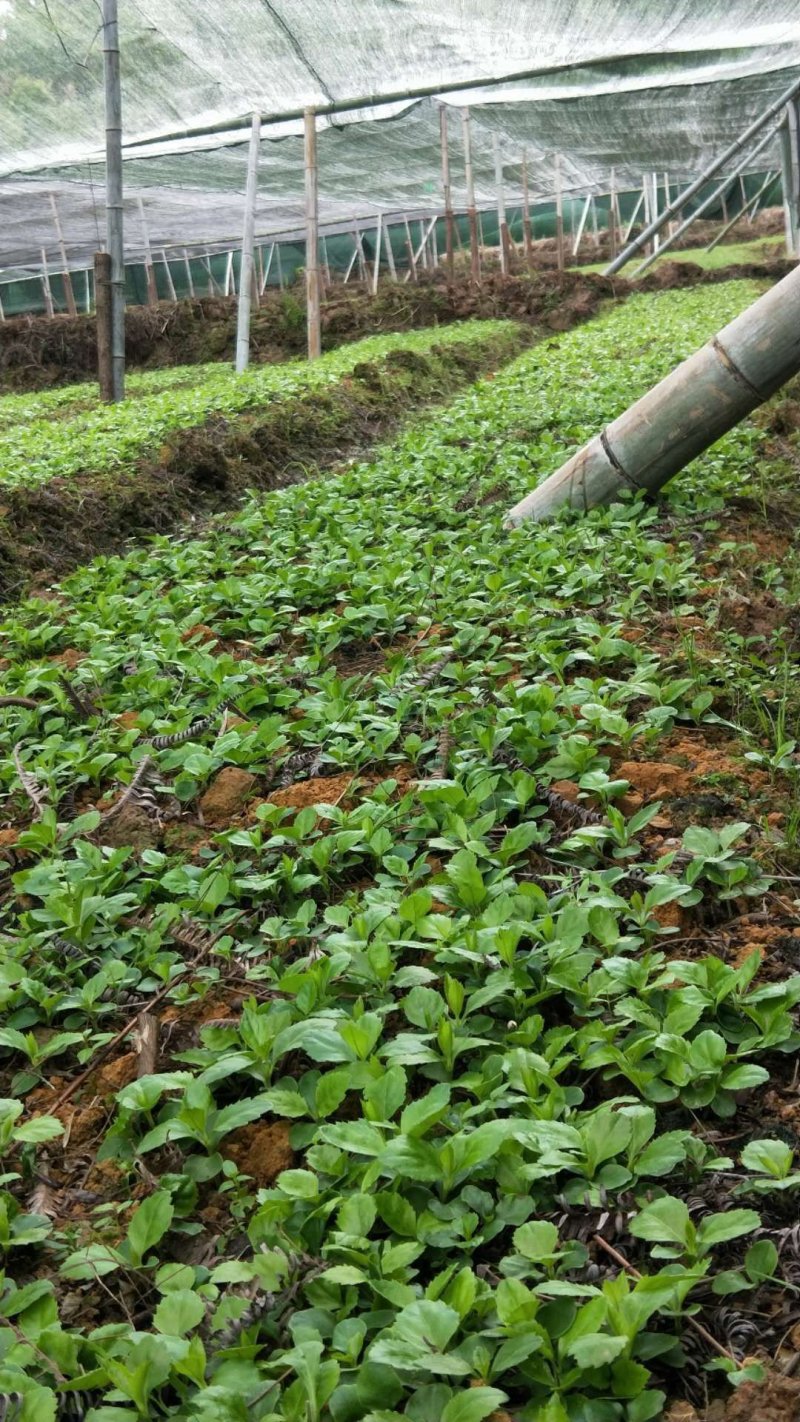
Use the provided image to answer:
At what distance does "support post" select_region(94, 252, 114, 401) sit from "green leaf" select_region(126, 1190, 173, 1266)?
988 cm

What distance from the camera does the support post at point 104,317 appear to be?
33.6ft

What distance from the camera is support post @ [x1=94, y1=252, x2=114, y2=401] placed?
1024 cm

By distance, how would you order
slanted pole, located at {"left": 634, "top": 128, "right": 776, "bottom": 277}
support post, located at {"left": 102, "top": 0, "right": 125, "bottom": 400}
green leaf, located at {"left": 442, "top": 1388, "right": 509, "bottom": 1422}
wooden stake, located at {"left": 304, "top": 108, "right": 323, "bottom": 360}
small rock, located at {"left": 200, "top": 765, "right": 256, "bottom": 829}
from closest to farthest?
green leaf, located at {"left": 442, "top": 1388, "right": 509, "bottom": 1422}
small rock, located at {"left": 200, "top": 765, "right": 256, "bottom": 829}
support post, located at {"left": 102, "top": 0, "right": 125, "bottom": 400}
wooden stake, located at {"left": 304, "top": 108, "right": 323, "bottom": 360}
slanted pole, located at {"left": 634, "top": 128, "right": 776, "bottom": 277}

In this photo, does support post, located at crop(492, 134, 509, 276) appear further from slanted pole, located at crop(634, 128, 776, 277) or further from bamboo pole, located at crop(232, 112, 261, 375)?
bamboo pole, located at crop(232, 112, 261, 375)

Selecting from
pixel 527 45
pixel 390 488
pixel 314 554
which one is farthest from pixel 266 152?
pixel 314 554

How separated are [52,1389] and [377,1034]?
0.69 m

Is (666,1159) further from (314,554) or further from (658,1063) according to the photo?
(314,554)

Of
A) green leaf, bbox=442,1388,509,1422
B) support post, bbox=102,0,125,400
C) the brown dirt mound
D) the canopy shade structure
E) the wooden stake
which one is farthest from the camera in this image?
the wooden stake

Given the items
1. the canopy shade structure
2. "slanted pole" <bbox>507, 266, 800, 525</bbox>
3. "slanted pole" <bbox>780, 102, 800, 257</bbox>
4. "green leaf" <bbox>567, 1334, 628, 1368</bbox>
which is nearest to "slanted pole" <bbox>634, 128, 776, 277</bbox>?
"slanted pole" <bbox>780, 102, 800, 257</bbox>

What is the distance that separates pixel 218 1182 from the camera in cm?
175

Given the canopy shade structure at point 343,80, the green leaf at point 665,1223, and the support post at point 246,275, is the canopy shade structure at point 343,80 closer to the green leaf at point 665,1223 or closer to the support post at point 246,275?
the support post at point 246,275

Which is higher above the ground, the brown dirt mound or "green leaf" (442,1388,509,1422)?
the brown dirt mound

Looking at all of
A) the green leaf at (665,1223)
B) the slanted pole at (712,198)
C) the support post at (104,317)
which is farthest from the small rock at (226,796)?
the slanted pole at (712,198)

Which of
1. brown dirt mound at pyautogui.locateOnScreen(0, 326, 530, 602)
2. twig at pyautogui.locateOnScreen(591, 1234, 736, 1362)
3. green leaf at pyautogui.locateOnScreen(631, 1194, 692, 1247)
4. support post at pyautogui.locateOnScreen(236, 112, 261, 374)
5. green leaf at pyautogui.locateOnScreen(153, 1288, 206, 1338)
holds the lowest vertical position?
twig at pyautogui.locateOnScreen(591, 1234, 736, 1362)
